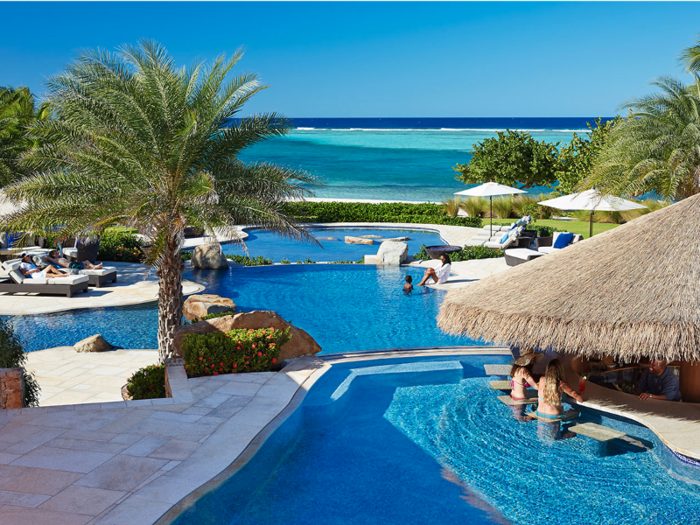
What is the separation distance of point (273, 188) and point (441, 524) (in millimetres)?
6579

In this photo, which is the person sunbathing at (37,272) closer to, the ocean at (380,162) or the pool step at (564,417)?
the pool step at (564,417)

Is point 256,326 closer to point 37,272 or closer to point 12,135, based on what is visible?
point 37,272

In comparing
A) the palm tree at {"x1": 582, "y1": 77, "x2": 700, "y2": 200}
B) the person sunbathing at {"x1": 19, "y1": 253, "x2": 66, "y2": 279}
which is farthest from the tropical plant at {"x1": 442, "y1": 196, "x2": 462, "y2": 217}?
the person sunbathing at {"x1": 19, "y1": 253, "x2": 66, "y2": 279}

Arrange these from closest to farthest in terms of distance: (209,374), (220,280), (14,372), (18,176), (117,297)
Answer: (14,372), (209,374), (117,297), (220,280), (18,176)

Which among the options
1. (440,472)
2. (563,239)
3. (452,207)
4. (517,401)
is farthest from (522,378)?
(452,207)

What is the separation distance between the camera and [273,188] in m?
11.2

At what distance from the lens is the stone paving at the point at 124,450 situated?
19.4 ft

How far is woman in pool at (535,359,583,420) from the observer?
28.7 feet

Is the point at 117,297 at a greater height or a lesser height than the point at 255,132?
lesser

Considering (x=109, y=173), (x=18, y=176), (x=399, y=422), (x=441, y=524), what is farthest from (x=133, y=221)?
(x=18, y=176)

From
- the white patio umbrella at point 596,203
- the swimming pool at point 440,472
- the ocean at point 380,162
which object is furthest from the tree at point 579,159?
the swimming pool at point 440,472

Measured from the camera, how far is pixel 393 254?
21.0m

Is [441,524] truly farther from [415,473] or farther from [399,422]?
[399,422]

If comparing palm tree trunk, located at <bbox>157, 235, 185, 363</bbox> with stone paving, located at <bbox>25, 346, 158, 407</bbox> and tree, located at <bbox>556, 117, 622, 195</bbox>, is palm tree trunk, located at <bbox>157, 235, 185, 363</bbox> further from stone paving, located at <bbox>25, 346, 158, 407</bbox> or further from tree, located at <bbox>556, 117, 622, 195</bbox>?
tree, located at <bbox>556, 117, 622, 195</bbox>
